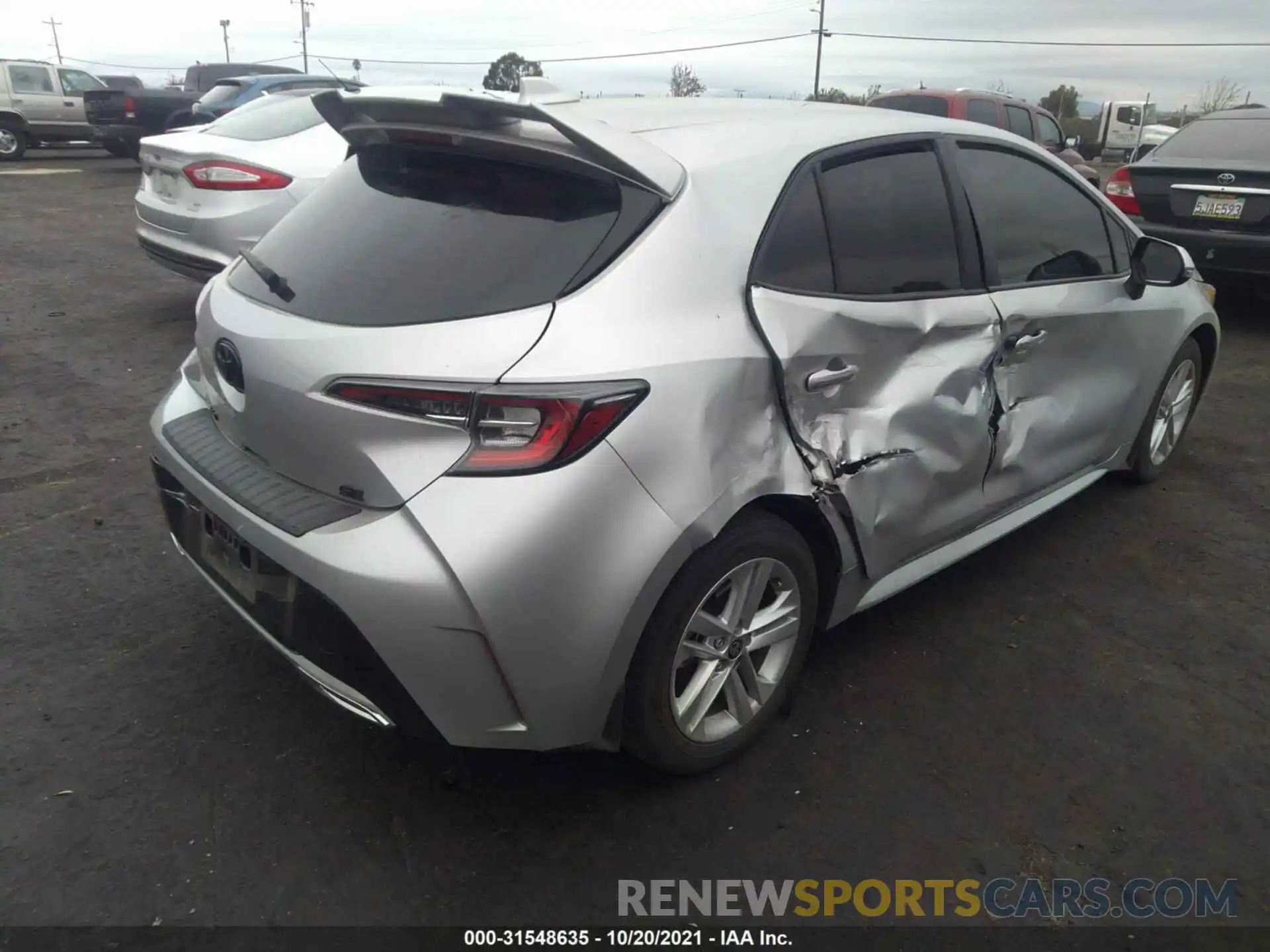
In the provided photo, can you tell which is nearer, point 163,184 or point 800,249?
point 800,249

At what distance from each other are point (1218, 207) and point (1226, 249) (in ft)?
1.07

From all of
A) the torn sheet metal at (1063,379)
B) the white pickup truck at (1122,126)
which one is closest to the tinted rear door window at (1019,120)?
the torn sheet metal at (1063,379)

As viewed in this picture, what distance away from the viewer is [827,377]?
2604 mm

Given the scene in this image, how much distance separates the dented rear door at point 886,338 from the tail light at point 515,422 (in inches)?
24.4

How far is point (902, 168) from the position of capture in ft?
10.1

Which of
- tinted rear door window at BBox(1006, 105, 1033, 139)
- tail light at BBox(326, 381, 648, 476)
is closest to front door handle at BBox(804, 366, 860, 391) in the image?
tail light at BBox(326, 381, 648, 476)

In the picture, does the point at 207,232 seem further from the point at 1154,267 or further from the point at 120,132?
the point at 120,132


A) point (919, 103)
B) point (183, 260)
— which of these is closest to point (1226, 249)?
point (919, 103)

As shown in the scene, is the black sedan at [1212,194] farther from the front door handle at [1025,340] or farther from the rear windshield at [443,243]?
the rear windshield at [443,243]

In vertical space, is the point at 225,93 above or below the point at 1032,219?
below

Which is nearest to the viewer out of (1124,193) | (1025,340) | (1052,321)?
(1025,340)

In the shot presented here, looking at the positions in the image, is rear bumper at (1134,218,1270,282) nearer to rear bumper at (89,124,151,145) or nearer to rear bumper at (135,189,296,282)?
rear bumper at (135,189,296,282)

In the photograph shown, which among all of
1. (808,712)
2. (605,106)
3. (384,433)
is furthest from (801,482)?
(605,106)

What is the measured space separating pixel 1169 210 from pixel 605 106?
20.8 ft
